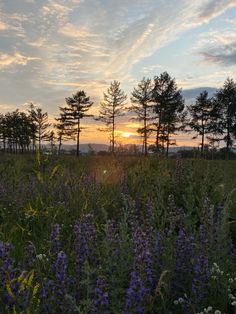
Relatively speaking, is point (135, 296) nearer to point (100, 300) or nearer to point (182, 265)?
point (100, 300)

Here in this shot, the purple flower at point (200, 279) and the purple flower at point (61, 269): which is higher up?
the purple flower at point (61, 269)

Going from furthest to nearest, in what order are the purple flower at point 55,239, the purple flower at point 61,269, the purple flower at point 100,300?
the purple flower at point 55,239, the purple flower at point 61,269, the purple flower at point 100,300

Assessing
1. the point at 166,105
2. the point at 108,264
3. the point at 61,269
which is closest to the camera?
the point at 61,269

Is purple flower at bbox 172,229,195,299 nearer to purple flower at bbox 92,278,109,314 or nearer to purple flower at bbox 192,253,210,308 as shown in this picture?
purple flower at bbox 192,253,210,308

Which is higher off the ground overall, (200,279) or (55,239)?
Answer: (55,239)

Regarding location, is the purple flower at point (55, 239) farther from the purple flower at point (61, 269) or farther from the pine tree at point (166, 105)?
the pine tree at point (166, 105)

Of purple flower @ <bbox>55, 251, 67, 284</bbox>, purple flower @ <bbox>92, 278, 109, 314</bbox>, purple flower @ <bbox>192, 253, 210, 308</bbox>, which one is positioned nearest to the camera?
purple flower @ <bbox>92, 278, 109, 314</bbox>

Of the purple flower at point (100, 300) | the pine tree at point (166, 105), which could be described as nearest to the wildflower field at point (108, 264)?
the purple flower at point (100, 300)

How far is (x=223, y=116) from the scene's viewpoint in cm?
6209

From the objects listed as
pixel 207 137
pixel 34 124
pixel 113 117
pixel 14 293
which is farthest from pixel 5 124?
pixel 14 293

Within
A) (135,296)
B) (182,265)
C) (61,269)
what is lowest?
(182,265)

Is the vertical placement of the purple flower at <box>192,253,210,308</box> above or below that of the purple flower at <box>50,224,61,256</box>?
below

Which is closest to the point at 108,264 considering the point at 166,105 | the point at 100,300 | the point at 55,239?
the point at 55,239

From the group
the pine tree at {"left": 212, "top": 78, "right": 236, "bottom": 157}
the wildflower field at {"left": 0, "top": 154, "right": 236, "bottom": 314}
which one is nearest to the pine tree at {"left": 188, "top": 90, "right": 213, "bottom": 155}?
the pine tree at {"left": 212, "top": 78, "right": 236, "bottom": 157}
